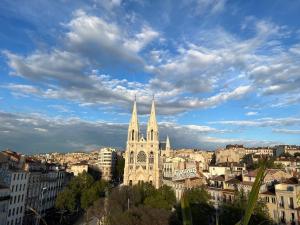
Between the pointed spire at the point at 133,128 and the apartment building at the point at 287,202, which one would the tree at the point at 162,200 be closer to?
the apartment building at the point at 287,202

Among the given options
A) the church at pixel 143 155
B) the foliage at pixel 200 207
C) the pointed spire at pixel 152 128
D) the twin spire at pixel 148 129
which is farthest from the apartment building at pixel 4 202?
the pointed spire at pixel 152 128

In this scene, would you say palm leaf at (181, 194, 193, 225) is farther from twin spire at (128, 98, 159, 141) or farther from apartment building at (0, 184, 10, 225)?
twin spire at (128, 98, 159, 141)

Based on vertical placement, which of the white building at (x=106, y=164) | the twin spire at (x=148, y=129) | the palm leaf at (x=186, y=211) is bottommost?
the palm leaf at (x=186, y=211)

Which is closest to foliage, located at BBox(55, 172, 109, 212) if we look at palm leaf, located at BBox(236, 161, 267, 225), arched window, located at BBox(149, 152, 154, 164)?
arched window, located at BBox(149, 152, 154, 164)

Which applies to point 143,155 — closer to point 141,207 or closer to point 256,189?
point 141,207

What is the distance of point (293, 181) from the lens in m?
43.6

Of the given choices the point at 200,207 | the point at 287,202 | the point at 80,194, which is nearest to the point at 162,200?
the point at 200,207

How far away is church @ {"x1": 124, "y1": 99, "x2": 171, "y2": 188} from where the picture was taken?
111312 mm

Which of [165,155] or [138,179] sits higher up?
[165,155]

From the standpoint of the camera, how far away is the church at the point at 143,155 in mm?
111312

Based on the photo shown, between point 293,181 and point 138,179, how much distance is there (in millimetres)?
72561

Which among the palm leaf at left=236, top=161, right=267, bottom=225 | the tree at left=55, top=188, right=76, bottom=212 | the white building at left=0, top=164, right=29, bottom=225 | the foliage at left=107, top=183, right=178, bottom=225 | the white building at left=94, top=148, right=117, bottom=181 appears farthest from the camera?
the white building at left=94, top=148, right=117, bottom=181

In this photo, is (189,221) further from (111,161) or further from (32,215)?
(111,161)

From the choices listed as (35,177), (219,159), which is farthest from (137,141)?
(35,177)
